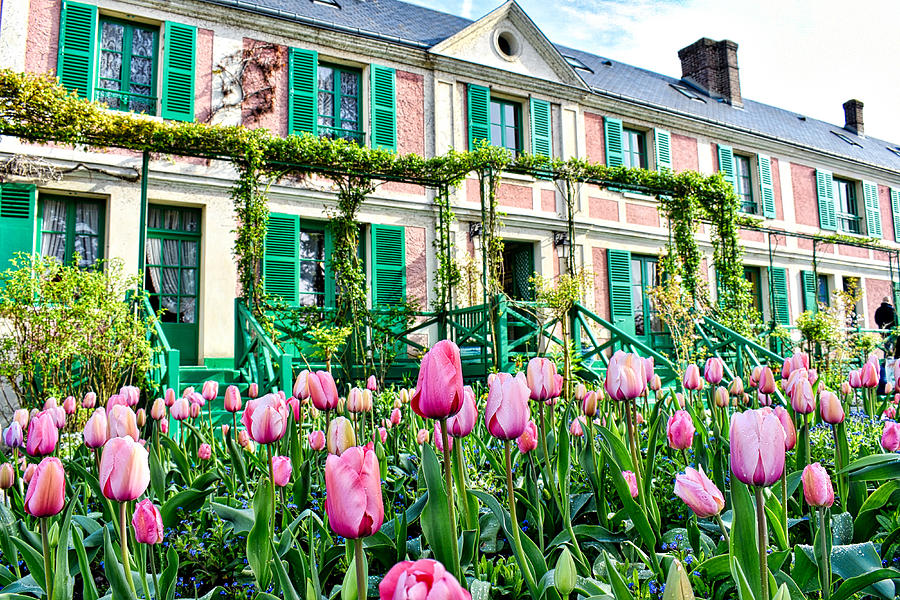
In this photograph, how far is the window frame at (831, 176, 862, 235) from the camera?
17.5 m

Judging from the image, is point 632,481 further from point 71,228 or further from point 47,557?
point 71,228

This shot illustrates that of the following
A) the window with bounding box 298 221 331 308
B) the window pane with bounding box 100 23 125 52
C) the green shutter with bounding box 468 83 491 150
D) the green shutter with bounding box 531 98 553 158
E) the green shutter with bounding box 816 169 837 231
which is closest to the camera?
the window pane with bounding box 100 23 125 52

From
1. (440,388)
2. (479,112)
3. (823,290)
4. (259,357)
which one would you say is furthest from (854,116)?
(440,388)

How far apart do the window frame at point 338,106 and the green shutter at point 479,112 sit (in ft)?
6.57

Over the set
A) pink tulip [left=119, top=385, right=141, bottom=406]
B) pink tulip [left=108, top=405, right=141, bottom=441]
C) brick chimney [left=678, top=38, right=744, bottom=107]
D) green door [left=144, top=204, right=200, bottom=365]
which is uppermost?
brick chimney [left=678, top=38, right=744, bottom=107]

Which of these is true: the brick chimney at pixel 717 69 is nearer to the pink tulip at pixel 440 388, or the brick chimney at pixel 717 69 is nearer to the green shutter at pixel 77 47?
the green shutter at pixel 77 47

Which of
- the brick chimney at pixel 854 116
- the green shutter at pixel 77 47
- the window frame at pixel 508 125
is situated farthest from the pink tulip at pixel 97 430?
the brick chimney at pixel 854 116

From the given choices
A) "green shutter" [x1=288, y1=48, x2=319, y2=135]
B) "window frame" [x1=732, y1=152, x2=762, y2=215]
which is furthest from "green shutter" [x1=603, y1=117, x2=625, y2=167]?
"green shutter" [x1=288, y1=48, x2=319, y2=135]

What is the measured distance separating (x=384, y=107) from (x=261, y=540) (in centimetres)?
1057

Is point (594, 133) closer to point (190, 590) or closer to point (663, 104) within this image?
point (663, 104)

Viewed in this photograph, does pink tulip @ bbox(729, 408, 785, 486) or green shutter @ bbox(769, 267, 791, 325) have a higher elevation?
green shutter @ bbox(769, 267, 791, 325)

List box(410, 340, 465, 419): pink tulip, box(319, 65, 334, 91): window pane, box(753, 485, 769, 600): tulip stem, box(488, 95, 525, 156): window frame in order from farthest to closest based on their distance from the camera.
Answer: box(488, 95, 525, 156): window frame < box(319, 65, 334, 91): window pane < box(410, 340, 465, 419): pink tulip < box(753, 485, 769, 600): tulip stem

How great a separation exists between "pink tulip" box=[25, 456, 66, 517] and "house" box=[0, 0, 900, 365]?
269 inches

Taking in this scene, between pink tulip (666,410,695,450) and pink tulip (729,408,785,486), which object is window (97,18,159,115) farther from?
pink tulip (729,408,785,486)
